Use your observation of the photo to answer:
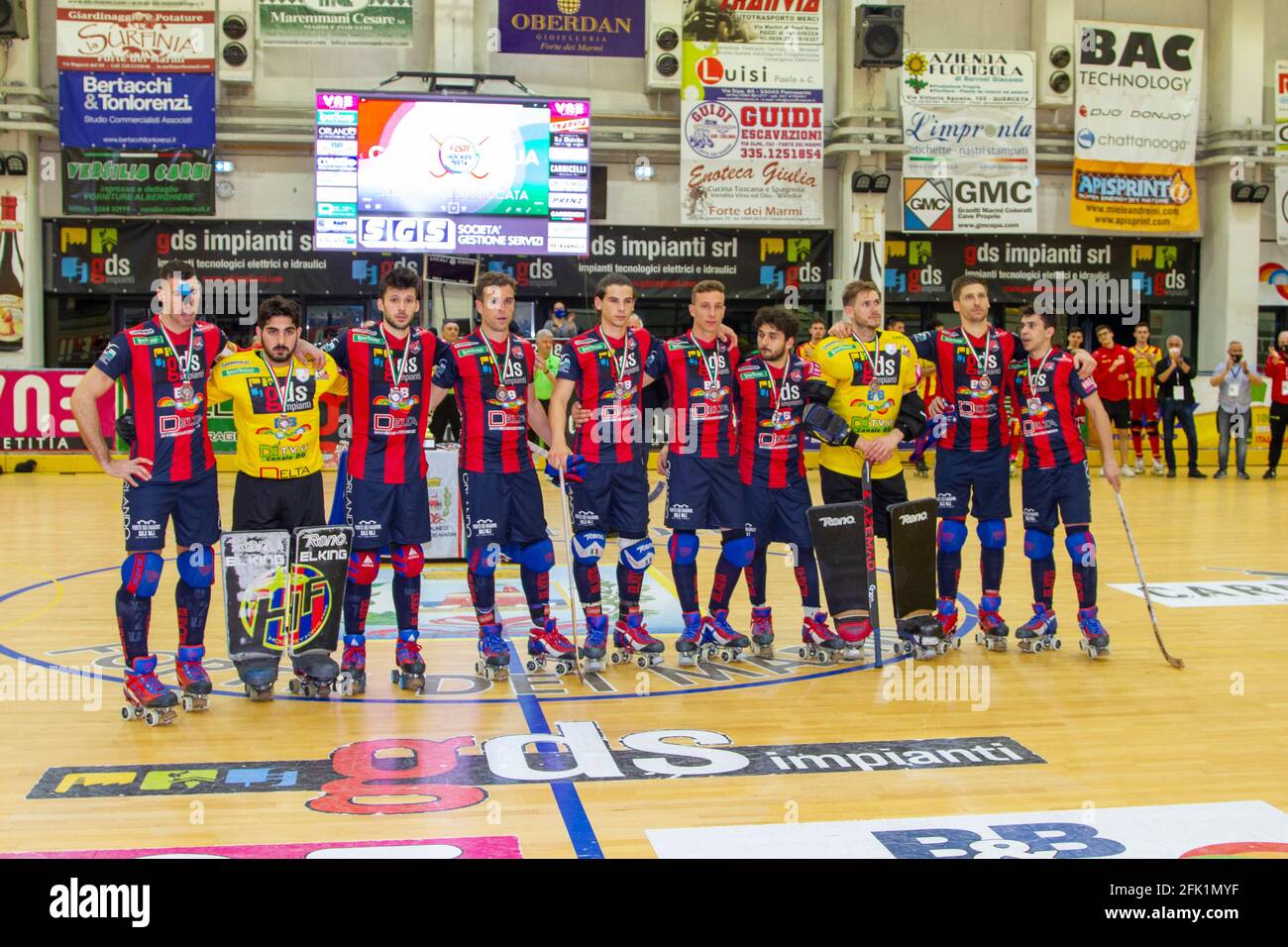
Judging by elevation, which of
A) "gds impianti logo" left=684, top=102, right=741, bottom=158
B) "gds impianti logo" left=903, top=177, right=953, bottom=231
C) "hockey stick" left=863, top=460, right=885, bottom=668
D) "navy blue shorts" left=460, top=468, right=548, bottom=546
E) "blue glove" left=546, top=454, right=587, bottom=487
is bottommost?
"hockey stick" left=863, top=460, right=885, bottom=668

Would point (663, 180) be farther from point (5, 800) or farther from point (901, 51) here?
point (5, 800)

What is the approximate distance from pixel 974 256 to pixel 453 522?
14.1 metres

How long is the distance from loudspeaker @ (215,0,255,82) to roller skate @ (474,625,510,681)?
1517cm

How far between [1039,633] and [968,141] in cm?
1498

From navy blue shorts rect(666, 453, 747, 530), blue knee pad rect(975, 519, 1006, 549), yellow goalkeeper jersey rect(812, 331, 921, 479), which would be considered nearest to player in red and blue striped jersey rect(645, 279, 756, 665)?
navy blue shorts rect(666, 453, 747, 530)

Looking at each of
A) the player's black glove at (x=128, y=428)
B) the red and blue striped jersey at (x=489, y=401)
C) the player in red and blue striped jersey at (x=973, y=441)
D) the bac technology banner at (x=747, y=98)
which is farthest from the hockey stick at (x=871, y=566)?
the bac technology banner at (x=747, y=98)

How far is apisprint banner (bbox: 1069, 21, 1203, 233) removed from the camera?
2117cm

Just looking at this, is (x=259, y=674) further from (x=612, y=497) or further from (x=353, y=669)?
(x=612, y=497)

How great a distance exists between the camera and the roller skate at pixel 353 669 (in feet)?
21.2

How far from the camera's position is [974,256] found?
2214 cm

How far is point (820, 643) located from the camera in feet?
23.9

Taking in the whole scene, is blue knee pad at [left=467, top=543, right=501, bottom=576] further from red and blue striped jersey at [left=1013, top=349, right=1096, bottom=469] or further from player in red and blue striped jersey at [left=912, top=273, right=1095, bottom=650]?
red and blue striped jersey at [left=1013, top=349, right=1096, bottom=469]

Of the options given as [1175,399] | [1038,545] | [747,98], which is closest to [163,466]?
[1038,545]
